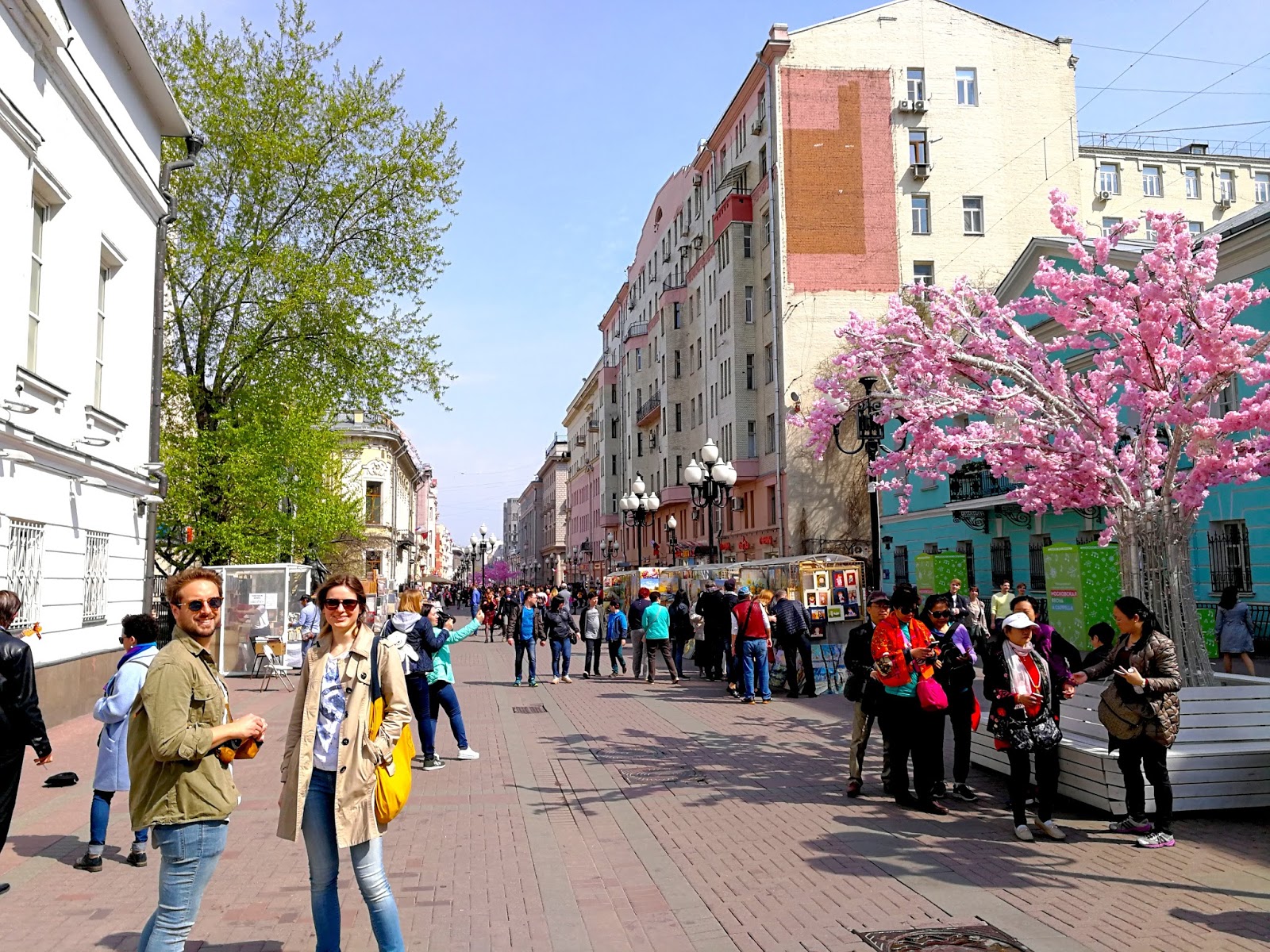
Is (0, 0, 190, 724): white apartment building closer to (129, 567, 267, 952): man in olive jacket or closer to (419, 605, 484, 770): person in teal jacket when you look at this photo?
(419, 605, 484, 770): person in teal jacket

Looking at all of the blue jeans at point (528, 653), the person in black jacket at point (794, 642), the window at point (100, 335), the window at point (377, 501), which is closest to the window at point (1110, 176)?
the person in black jacket at point (794, 642)

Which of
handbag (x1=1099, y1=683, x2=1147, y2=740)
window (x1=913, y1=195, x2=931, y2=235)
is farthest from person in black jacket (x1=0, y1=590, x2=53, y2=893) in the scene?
window (x1=913, y1=195, x2=931, y2=235)

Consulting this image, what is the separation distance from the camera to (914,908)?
5727 millimetres

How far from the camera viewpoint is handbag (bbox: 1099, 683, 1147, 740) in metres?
7.10

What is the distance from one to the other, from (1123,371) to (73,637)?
13100 mm

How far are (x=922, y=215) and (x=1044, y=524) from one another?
17.0m

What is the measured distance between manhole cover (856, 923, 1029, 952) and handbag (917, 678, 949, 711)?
2.76 m

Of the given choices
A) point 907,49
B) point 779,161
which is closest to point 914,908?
point 779,161

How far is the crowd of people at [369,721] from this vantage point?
405cm

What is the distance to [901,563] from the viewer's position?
37.0 metres

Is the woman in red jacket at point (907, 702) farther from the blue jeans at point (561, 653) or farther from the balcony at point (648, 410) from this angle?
the balcony at point (648, 410)

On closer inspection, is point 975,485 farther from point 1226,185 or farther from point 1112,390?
point 1226,185

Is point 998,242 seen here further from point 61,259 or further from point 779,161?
point 61,259

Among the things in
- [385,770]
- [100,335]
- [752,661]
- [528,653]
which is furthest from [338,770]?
[528,653]
